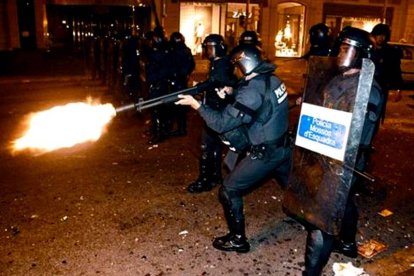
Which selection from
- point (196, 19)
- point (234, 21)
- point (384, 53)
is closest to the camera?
point (384, 53)

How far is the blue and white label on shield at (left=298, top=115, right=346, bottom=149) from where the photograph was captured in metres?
3.00

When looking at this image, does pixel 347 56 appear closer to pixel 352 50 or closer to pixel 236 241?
pixel 352 50

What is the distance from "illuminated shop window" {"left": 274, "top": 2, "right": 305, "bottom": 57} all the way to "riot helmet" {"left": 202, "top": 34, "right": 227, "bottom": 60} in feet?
66.4

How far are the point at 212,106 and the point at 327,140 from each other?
270 centimetres

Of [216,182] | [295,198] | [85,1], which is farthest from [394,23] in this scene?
[295,198]

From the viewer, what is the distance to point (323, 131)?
10.2ft

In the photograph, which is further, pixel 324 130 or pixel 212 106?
pixel 212 106

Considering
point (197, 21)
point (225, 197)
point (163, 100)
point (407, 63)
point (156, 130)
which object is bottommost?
point (156, 130)

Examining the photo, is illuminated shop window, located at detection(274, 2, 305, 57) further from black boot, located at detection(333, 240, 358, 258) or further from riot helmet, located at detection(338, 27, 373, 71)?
riot helmet, located at detection(338, 27, 373, 71)

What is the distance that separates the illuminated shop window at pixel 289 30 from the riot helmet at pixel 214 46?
20241 millimetres

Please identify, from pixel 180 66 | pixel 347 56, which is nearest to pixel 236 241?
pixel 347 56

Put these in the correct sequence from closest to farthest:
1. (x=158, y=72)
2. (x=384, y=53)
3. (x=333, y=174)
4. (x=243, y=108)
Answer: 1. (x=333, y=174)
2. (x=243, y=108)
3. (x=384, y=53)
4. (x=158, y=72)

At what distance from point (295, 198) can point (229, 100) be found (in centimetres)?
189

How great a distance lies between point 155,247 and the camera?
166 inches
